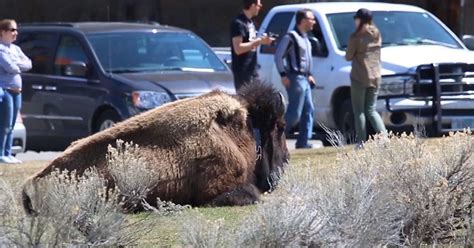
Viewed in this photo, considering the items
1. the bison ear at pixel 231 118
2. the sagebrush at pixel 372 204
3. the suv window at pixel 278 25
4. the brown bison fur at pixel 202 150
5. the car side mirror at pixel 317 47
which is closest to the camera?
the sagebrush at pixel 372 204

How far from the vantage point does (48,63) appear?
16.5 metres

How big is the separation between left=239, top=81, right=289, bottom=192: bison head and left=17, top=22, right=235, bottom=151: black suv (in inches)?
242

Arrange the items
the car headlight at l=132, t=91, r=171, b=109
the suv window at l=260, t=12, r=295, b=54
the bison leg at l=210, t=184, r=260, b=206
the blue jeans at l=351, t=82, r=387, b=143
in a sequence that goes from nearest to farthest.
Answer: the bison leg at l=210, t=184, r=260, b=206 → the blue jeans at l=351, t=82, r=387, b=143 → the car headlight at l=132, t=91, r=171, b=109 → the suv window at l=260, t=12, r=295, b=54

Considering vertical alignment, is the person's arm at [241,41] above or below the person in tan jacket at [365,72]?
above

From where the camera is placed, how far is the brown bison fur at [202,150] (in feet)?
27.3

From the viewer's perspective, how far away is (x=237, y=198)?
27.8ft

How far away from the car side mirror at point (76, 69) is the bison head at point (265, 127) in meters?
7.15

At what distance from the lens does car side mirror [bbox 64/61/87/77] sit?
51.6ft

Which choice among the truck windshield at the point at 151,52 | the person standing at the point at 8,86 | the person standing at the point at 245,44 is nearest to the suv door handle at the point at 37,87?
the truck windshield at the point at 151,52

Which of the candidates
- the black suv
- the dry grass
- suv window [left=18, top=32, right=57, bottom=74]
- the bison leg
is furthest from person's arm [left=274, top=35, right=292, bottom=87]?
the dry grass

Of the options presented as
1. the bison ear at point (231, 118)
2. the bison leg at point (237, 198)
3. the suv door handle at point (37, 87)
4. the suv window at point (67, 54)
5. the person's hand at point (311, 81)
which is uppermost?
the bison ear at point (231, 118)

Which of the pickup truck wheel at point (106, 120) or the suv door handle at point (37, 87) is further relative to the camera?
the suv door handle at point (37, 87)

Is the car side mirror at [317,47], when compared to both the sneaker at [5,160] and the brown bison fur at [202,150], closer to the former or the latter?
the sneaker at [5,160]

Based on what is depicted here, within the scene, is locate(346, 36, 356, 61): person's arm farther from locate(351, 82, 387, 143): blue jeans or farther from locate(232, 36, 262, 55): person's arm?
locate(232, 36, 262, 55): person's arm
